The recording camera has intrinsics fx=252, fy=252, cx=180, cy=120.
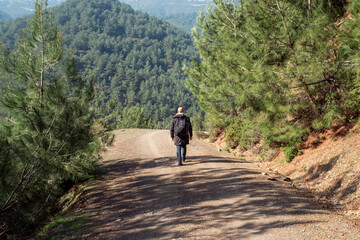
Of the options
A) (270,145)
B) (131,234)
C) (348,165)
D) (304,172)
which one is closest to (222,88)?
(270,145)

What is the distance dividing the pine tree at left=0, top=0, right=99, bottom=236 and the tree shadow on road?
1199mm

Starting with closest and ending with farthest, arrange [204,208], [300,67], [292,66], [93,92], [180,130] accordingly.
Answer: [204,208] < [300,67] < [292,66] < [93,92] < [180,130]

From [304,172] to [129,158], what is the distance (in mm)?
6855

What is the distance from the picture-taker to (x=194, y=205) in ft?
16.3

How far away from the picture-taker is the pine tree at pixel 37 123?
3.95 m

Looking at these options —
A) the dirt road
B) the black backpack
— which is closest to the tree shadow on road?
the dirt road

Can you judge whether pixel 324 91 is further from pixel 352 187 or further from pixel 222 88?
pixel 222 88

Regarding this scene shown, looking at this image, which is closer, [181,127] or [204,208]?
[204,208]

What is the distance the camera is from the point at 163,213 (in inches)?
185

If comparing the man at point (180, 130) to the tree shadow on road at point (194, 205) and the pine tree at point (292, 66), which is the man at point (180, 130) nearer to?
the tree shadow on road at point (194, 205)

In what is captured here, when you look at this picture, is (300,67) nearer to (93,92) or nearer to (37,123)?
(93,92)

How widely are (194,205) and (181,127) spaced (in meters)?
3.39

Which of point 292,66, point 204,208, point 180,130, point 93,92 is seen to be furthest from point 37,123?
point 292,66

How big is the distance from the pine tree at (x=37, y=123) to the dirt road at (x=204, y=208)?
114 centimetres
